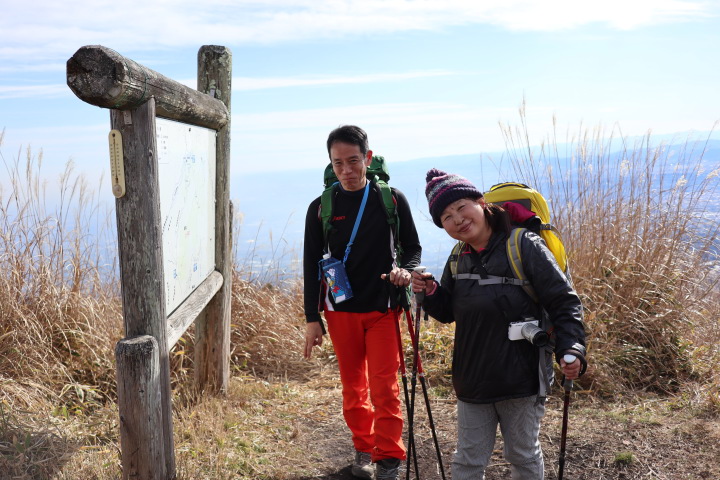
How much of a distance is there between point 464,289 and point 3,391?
335 centimetres

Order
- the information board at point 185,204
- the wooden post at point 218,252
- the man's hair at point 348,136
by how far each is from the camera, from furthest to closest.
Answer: the wooden post at point 218,252 → the man's hair at point 348,136 → the information board at point 185,204

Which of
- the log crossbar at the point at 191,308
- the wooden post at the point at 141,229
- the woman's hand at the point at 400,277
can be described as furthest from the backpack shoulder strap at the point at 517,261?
the log crossbar at the point at 191,308

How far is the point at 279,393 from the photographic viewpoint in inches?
215

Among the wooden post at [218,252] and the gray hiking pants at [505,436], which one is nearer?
the gray hiking pants at [505,436]

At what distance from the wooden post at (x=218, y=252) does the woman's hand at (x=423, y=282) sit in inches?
95.0

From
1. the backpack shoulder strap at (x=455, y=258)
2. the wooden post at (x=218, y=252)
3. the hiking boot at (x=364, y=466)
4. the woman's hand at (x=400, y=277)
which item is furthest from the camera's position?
the wooden post at (x=218, y=252)

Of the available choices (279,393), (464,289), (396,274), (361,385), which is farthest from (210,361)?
(464,289)

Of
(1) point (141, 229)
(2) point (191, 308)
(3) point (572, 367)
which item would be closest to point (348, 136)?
(1) point (141, 229)

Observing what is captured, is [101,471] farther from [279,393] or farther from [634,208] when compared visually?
[634,208]

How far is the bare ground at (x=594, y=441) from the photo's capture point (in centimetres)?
414

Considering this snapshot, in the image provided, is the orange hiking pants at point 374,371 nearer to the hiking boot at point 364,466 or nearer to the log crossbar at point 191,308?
the hiking boot at point 364,466

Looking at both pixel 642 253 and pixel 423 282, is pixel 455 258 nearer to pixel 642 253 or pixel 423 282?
pixel 423 282

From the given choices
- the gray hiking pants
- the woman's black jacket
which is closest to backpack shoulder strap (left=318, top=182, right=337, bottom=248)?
the woman's black jacket

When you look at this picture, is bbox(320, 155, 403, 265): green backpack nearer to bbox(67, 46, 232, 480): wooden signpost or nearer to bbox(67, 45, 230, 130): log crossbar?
bbox(67, 46, 232, 480): wooden signpost
